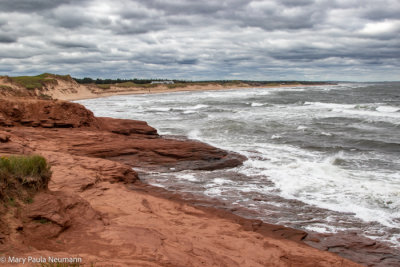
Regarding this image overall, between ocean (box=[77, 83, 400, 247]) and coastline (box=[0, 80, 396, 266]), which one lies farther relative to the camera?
ocean (box=[77, 83, 400, 247])

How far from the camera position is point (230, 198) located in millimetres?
8453

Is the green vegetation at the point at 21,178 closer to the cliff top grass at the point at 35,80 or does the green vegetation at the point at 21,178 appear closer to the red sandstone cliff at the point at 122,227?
the red sandstone cliff at the point at 122,227

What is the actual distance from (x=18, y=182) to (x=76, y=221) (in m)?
1.07

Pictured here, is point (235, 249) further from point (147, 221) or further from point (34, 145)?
point (34, 145)

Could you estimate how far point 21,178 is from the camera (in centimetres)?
505

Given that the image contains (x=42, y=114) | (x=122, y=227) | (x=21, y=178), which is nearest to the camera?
(x=21, y=178)

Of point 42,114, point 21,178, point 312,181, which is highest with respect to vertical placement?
point 42,114

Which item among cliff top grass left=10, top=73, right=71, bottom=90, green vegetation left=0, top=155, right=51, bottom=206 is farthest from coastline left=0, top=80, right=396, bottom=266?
cliff top grass left=10, top=73, right=71, bottom=90

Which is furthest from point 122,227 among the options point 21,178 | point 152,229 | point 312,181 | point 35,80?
point 35,80

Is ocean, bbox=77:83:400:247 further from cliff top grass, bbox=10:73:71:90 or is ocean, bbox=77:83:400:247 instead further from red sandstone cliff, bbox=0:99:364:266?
cliff top grass, bbox=10:73:71:90

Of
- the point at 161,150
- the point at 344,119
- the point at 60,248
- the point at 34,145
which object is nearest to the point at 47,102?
the point at 34,145

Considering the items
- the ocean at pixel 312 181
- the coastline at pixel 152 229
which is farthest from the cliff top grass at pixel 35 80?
the coastline at pixel 152 229

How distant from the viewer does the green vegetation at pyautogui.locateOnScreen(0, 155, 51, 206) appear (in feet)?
15.5

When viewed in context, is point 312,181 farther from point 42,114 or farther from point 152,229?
point 42,114
